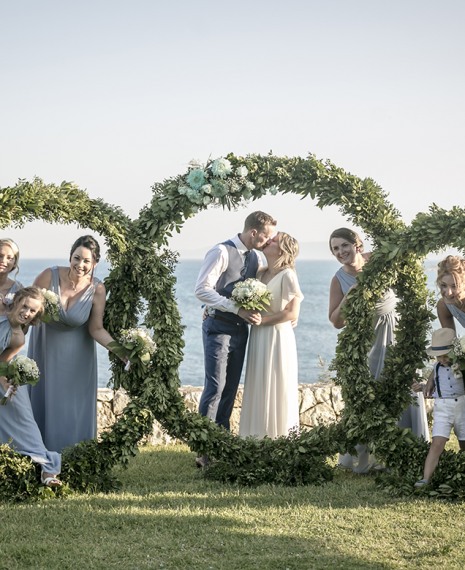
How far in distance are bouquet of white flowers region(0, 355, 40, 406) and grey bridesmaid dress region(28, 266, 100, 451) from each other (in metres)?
0.69

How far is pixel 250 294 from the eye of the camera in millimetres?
9062

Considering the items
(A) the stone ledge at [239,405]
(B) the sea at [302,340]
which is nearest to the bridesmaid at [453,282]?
(A) the stone ledge at [239,405]

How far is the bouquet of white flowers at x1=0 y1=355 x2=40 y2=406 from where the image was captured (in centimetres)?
802

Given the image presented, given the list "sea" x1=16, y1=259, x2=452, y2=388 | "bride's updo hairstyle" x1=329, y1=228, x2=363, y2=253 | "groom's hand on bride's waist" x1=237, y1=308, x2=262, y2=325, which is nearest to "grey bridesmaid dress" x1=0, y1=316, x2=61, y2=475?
"groom's hand on bride's waist" x1=237, y1=308, x2=262, y2=325

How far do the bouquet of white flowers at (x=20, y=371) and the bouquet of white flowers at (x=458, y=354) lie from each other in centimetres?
379

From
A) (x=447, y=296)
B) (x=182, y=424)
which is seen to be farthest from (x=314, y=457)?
(x=447, y=296)

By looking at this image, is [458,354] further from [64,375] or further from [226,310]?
[64,375]

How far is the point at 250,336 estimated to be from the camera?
9.62m

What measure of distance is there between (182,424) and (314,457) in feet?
4.59

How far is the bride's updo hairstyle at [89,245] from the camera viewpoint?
28.2ft

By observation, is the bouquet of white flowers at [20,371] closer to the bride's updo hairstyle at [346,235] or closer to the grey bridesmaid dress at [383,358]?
the bride's updo hairstyle at [346,235]

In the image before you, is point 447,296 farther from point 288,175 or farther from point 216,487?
point 216,487

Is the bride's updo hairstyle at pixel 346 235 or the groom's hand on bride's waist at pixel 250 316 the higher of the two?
the bride's updo hairstyle at pixel 346 235

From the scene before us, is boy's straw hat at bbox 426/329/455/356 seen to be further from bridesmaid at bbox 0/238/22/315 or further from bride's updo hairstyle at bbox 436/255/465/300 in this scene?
bridesmaid at bbox 0/238/22/315
